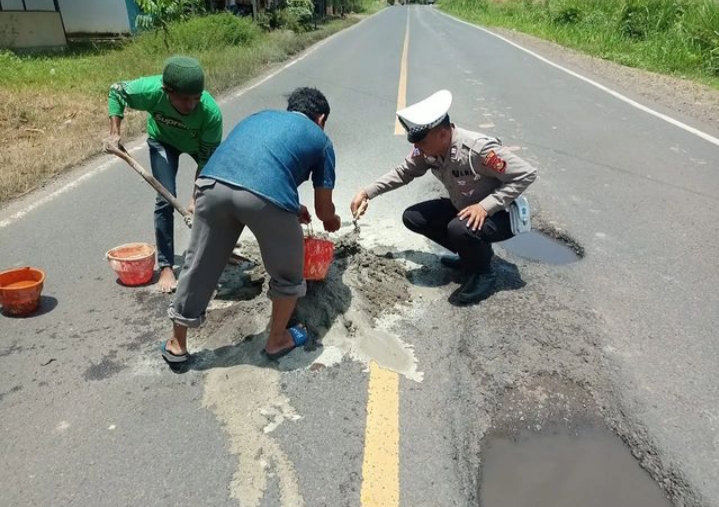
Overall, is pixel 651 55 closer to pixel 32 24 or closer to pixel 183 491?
pixel 183 491

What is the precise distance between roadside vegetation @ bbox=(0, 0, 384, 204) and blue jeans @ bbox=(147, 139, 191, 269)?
2402 mm

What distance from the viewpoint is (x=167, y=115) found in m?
3.59

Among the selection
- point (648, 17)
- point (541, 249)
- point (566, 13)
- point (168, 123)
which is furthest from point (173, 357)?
point (566, 13)

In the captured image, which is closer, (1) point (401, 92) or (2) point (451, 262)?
(2) point (451, 262)

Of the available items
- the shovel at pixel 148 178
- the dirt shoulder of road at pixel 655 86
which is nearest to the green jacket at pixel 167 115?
the shovel at pixel 148 178

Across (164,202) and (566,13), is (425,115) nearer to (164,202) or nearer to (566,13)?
(164,202)

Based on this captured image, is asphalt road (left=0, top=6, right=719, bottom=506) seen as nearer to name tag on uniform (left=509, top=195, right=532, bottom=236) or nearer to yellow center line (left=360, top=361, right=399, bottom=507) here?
Result: yellow center line (left=360, top=361, right=399, bottom=507)

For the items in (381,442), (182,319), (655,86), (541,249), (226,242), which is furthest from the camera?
(655,86)

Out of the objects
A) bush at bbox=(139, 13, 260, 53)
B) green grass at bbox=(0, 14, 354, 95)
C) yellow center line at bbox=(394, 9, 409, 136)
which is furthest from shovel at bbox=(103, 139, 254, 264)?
bush at bbox=(139, 13, 260, 53)

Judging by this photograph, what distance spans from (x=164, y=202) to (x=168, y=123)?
531mm

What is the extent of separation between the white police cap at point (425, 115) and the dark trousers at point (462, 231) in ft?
2.15

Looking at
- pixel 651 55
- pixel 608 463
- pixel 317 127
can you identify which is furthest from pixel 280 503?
pixel 651 55

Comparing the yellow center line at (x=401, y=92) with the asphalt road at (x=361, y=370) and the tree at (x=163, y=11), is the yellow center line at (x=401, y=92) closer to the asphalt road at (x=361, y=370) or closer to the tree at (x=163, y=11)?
the asphalt road at (x=361, y=370)

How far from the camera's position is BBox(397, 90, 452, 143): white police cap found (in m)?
3.16
